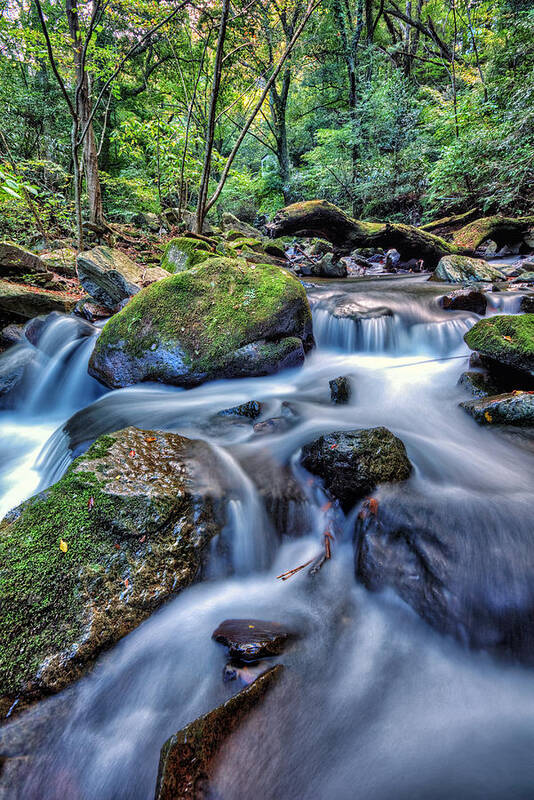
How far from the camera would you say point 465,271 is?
732cm

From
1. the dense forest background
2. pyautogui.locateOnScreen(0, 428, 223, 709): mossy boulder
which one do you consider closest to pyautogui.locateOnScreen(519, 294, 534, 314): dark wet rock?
the dense forest background

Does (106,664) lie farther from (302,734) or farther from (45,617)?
(302,734)

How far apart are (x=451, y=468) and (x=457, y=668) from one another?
134cm

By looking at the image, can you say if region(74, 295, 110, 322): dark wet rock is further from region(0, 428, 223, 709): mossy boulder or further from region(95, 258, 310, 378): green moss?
region(0, 428, 223, 709): mossy boulder

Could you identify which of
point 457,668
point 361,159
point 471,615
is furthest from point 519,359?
point 361,159

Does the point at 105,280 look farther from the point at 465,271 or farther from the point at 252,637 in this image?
the point at 465,271

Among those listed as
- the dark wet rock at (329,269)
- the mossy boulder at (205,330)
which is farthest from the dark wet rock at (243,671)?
the dark wet rock at (329,269)

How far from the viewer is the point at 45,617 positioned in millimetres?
1443

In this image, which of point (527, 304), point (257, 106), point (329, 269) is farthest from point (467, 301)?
point (329, 269)

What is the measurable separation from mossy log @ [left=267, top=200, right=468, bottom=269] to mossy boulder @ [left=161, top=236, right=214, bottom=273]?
97.9 inches

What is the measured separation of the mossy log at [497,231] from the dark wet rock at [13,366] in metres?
10.4

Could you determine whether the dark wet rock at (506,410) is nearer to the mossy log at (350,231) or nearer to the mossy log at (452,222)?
the mossy log at (350,231)

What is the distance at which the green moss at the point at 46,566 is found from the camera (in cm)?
137

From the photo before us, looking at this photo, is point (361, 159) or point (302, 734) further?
point (361, 159)
